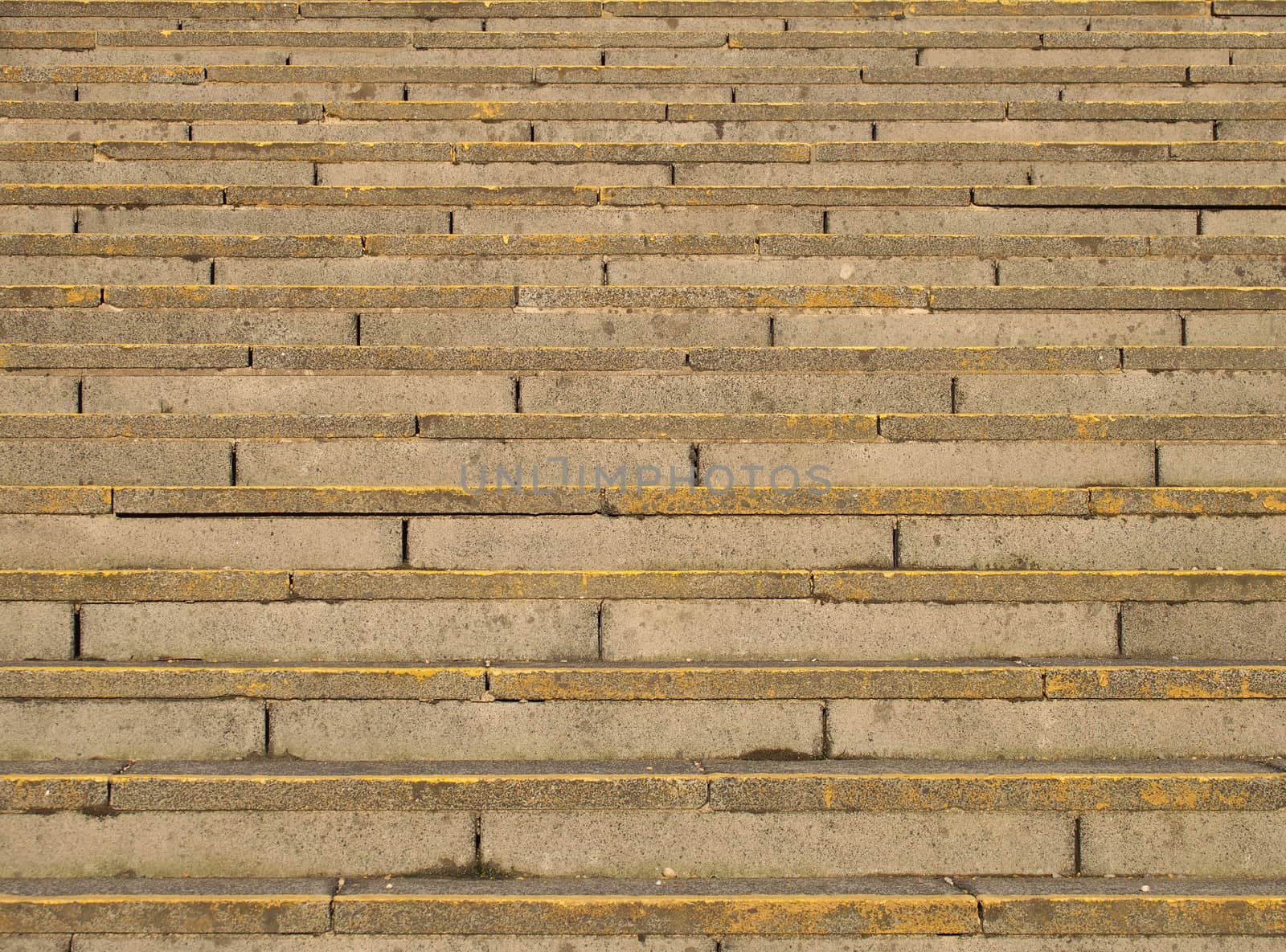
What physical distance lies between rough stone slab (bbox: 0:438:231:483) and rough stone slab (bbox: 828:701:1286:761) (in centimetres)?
227

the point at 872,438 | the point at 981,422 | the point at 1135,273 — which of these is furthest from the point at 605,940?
the point at 1135,273

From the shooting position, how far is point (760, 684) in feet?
9.61

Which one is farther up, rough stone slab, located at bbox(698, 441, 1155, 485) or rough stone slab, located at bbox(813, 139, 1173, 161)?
rough stone slab, located at bbox(813, 139, 1173, 161)

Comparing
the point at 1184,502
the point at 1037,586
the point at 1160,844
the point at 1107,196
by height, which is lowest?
the point at 1160,844

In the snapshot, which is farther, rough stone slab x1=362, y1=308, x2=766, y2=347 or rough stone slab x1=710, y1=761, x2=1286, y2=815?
rough stone slab x1=362, y1=308, x2=766, y2=347

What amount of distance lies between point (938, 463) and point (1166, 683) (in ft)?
3.28

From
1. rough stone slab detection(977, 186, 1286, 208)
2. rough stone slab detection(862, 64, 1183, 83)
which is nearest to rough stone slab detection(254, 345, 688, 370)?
rough stone slab detection(977, 186, 1286, 208)

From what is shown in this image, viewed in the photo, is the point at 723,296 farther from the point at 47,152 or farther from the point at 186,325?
the point at 47,152

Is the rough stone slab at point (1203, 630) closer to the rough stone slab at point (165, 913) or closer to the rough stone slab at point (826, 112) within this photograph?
the rough stone slab at point (165, 913)

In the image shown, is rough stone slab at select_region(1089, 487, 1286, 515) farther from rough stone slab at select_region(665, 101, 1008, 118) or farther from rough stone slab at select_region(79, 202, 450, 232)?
rough stone slab at select_region(79, 202, 450, 232)

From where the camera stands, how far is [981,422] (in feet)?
11.3

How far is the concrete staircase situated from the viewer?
108 inches

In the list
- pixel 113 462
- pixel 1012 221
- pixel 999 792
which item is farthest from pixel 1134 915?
pixel 113 462

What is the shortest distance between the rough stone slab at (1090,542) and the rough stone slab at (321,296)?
1.90 metres
